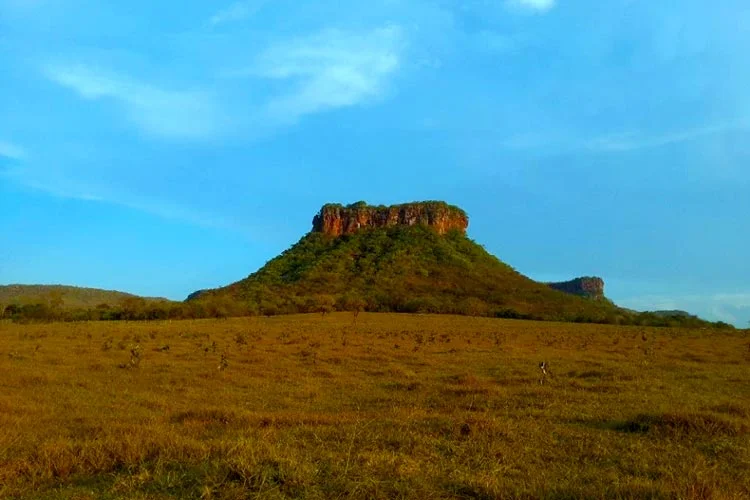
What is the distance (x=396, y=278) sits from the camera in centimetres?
7094

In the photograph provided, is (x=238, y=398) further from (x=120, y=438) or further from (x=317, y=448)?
(x=317, y=448)

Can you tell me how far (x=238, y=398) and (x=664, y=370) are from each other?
12.5 m

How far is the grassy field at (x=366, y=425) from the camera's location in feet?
19.0

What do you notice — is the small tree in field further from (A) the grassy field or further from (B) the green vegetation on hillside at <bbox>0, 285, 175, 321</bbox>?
(A) the grassy field

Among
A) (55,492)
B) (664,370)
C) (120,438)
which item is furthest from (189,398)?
(664,370)

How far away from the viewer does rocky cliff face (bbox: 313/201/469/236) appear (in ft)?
288

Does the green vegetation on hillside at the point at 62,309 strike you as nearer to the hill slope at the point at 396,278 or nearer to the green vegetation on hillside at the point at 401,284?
the green vegetation on hillside at the point at 401,284

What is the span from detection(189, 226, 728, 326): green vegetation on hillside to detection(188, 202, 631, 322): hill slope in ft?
0.36

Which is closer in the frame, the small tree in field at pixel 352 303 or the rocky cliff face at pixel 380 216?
the small tree in field at pixel 352 303

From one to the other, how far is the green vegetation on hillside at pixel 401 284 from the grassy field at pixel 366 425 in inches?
1390

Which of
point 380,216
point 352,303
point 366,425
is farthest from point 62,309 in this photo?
point 366,425

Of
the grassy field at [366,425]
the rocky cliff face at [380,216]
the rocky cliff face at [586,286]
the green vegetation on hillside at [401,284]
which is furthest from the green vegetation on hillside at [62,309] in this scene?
the rocky cliff face at [586,286]

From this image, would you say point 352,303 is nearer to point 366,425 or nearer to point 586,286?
point 366,425

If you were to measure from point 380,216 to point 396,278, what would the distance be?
1881 centimetres
